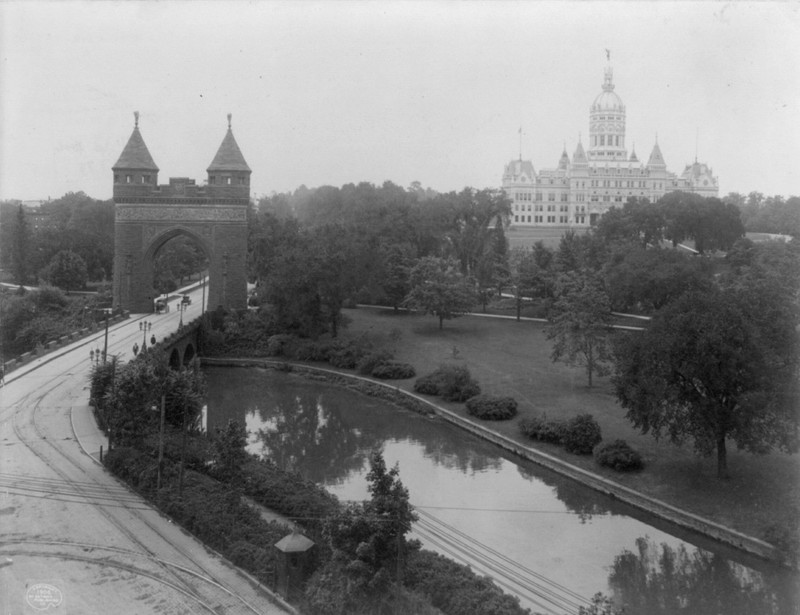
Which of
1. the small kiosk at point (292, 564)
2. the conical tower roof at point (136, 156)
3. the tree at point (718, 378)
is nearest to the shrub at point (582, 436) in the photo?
the tree at point (718, 378)

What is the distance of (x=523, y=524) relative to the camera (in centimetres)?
1811

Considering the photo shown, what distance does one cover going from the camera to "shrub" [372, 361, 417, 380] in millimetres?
32719

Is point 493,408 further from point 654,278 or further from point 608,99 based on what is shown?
point 608,99

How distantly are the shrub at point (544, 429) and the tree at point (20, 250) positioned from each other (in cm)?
4136

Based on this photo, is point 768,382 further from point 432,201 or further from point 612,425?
point 432,201

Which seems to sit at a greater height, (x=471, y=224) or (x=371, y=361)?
(x=471, y=224)

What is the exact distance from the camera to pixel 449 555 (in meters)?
16.0

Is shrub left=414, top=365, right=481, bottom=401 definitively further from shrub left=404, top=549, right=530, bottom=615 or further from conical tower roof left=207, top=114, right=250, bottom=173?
conical tower roof left=207, top=114, right=250, bottom=173

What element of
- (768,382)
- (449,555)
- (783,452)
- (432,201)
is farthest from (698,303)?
(432,201)

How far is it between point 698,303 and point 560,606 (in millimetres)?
9407

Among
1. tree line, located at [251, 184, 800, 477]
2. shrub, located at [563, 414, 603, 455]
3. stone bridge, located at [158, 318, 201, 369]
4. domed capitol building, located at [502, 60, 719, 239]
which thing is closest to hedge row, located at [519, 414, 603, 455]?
shrub, located at [563, 414, 603, 455]

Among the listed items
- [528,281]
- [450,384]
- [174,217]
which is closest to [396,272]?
[528,281]

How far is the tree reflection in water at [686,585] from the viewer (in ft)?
47.4

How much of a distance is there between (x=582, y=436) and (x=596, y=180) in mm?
76028
